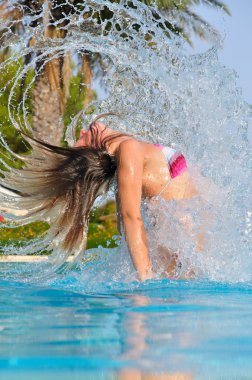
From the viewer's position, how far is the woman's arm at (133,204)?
5.21 m

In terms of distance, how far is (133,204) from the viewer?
5203 mm

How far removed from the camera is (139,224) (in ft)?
17.3

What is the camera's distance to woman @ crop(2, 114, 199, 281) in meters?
5.24

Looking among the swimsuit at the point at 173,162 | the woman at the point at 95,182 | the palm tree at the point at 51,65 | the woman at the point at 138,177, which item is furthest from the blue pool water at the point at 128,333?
the palm tree at the point at 51,65

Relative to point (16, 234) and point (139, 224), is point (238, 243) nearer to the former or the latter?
point (139, 224)

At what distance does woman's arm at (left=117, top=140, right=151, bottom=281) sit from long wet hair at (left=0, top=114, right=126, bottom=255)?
9.8 inches

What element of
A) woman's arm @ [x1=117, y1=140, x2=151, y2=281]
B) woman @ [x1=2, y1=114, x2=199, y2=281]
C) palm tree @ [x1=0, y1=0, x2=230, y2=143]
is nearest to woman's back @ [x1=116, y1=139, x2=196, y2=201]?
woman @ [x1=2, y1=114, x2=199, y2=281]

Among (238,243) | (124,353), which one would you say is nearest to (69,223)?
(238,243)

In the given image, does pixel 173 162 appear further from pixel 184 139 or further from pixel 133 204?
pixel 184 139

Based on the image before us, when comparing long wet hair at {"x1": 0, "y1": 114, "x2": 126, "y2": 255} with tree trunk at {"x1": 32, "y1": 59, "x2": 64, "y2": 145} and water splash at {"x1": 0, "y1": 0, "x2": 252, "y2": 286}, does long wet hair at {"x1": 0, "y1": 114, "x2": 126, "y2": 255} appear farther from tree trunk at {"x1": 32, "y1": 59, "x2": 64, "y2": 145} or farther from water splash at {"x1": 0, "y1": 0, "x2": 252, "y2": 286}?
tree trunk at {"x1": 32, "y1": 59, "x2": 64, "y2": 145}

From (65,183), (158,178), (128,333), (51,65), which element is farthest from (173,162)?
(51,65)

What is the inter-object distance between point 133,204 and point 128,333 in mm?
1893

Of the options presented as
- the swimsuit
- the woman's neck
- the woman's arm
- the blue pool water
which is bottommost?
the blue pool water

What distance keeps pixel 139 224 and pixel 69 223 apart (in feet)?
2.58
